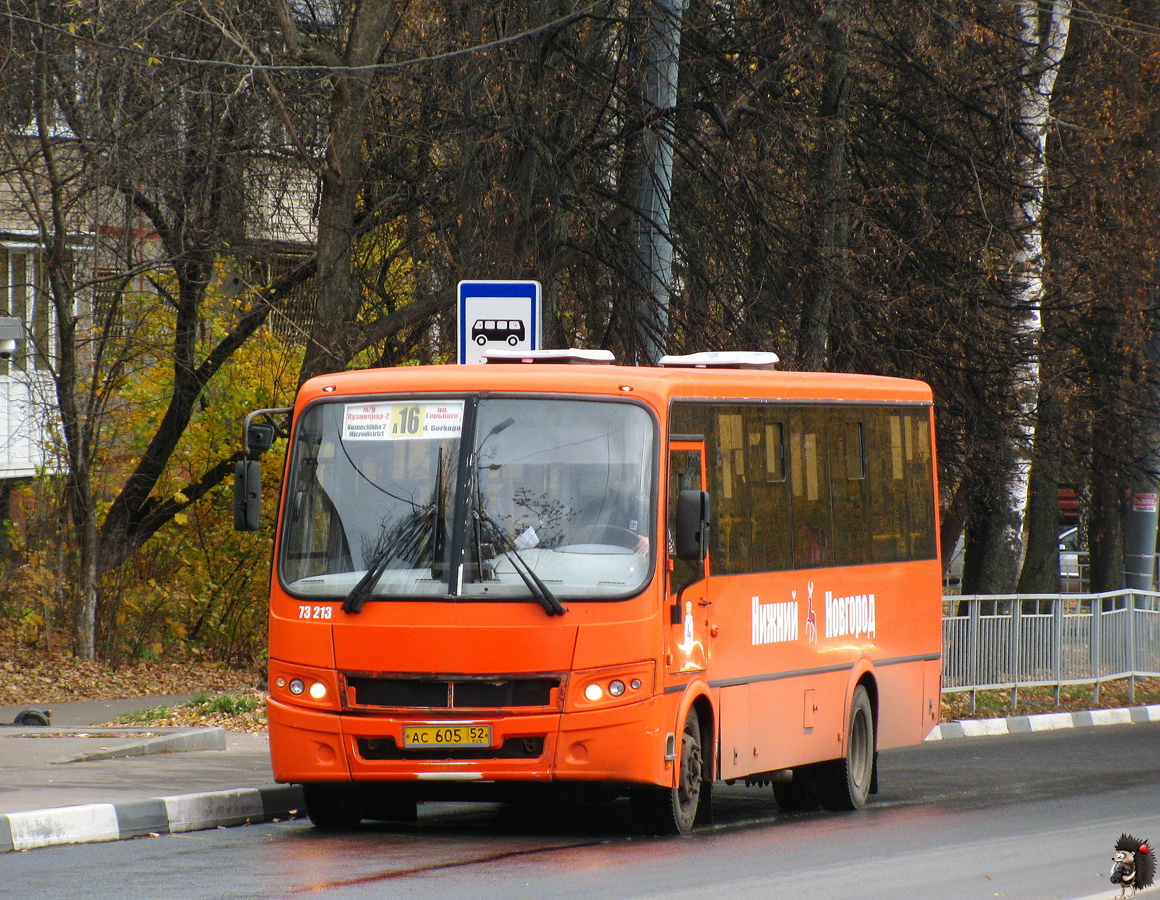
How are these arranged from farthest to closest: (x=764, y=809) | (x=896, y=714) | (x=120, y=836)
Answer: (x=896, y=714), (x=764, y=809), (x=120, y=836)

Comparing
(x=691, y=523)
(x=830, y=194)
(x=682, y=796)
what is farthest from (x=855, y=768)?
(x=830, y=194)

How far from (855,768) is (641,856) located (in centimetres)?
400

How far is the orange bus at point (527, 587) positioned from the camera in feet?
32.8

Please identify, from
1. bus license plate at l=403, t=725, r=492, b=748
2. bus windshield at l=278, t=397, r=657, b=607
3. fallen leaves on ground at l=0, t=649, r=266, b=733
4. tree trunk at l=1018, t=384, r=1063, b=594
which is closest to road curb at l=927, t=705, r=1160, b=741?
tree trunk at l=1018, t=384, r=1063, b=594

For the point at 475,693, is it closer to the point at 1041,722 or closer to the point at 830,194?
the point at 830,194

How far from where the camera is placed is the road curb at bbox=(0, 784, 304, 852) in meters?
9.79

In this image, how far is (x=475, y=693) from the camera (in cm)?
1002

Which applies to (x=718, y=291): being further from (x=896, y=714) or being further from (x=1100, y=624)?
(x=1100, y=624)

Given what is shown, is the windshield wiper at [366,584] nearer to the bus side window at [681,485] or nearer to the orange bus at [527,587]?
the orange bus at [527,587]

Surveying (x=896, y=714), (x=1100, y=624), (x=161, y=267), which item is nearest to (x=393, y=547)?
(x=896, y=714)

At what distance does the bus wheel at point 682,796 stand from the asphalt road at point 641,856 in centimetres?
17

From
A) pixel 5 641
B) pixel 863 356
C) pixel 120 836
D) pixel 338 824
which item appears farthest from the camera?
pixel 5 641

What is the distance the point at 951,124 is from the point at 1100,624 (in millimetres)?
7259

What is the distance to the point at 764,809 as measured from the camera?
43.2 feet
